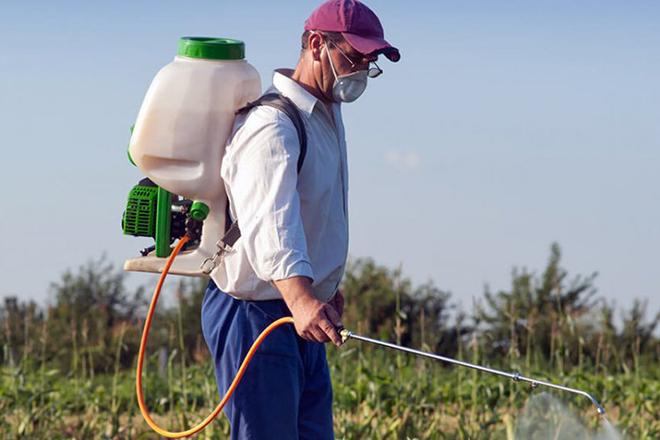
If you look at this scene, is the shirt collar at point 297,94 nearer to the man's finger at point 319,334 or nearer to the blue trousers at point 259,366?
the blue trousers at point 259,366

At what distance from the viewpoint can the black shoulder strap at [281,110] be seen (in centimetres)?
381

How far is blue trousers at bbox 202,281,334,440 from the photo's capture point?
3883mm

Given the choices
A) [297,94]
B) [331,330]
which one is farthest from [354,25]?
[331,330]

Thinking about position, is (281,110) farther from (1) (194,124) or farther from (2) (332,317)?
(2) (332,317)

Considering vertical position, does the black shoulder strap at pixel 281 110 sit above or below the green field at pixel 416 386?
above

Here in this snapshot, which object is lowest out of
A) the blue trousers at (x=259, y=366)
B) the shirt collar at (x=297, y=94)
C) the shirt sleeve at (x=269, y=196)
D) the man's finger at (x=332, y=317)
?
the blue trousers at (x=259, y=366)

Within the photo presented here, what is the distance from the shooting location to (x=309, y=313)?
3518 mm

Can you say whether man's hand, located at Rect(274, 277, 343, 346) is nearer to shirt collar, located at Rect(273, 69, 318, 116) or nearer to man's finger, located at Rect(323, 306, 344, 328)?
man's finger, located at Rect(323, 306, 344, 328)

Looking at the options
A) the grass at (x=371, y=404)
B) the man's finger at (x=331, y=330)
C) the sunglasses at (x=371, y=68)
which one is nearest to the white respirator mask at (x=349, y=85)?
the sunglasses at (x=371, y=68)

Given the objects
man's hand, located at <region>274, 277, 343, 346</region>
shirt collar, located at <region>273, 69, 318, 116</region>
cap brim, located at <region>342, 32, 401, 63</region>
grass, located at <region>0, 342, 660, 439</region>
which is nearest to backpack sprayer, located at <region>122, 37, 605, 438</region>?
shirt collar, located at <region>273, 69, 318, 116</region>

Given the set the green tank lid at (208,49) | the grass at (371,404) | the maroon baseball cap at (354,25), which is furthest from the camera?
the grass at (371,404)

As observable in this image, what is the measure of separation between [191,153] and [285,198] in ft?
1.48

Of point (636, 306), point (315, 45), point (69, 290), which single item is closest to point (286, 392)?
point (315, 45)

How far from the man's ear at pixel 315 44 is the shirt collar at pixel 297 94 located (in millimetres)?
103
